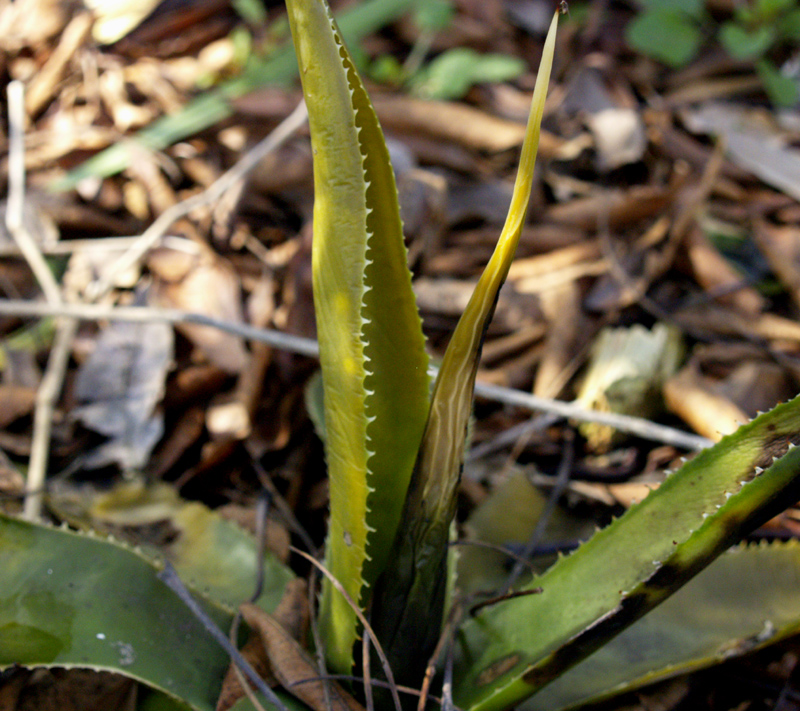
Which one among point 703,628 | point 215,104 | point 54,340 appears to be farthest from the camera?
point 215,104

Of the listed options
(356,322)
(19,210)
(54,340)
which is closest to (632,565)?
(356,322)

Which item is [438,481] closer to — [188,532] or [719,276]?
[188,532]

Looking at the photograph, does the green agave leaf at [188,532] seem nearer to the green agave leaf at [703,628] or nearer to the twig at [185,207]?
the green agave leaf at [703,628]

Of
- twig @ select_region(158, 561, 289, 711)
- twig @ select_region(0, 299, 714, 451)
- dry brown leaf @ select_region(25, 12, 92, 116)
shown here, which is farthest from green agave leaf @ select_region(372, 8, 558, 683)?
dry brown leaf @ select_region(25, 12, 92, 116)

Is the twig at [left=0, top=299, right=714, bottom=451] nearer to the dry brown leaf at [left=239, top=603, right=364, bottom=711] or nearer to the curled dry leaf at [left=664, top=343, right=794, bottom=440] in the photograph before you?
the curled dry leaf at [left=664, top=343, right=794, bottom=440]

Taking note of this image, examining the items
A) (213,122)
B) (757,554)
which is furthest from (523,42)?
(757,554)

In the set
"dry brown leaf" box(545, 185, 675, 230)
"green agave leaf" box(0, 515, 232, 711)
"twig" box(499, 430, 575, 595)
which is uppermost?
"dry brown leaf" box(545, 185, 675, 230)
